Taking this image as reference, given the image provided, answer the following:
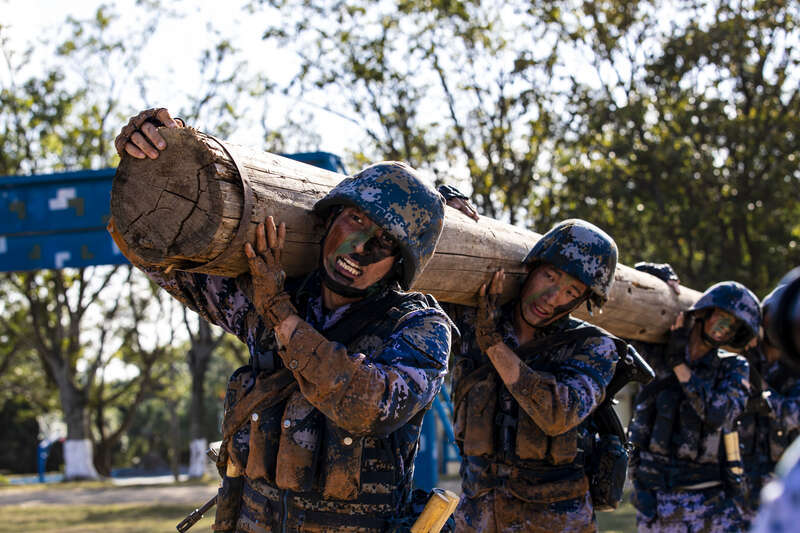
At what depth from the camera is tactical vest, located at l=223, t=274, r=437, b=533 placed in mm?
3270

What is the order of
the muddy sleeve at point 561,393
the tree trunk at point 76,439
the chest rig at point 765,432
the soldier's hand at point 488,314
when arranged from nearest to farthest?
1. the muddy sleeve at point 561,393
2. the soldier's hand at point 488,314
3. the chest rig at point 765,432
4. the tree trunk at point 76,439

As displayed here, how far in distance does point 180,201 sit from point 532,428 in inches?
89.3

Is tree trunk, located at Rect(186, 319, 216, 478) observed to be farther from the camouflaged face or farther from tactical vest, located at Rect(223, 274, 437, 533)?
tactical vest, located at Rect(223, 274, 437, 533)

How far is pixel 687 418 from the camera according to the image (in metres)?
6.60

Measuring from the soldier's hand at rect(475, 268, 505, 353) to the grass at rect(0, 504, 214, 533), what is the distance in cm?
815

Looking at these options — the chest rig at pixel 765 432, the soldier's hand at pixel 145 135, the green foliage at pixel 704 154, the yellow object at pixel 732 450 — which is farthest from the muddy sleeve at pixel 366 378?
the green foliage at pixel 704 154

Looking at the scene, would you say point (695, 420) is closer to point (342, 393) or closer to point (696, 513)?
point (696, 513)

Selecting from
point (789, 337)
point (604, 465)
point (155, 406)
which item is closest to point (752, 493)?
point (604, 465)

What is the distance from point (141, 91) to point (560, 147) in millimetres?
12353

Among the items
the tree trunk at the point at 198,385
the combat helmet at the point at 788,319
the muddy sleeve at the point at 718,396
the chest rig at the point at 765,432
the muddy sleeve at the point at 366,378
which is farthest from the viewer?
the tree trunk at the point at 198,385

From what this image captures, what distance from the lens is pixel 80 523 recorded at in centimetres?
1281

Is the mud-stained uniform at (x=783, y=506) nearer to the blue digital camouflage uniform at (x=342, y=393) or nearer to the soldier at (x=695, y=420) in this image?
the blue digital camouflage uniform at (x=342, y=393)

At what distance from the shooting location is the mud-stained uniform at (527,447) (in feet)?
15.4

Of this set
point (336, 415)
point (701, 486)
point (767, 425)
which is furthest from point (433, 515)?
point (767, 425)
